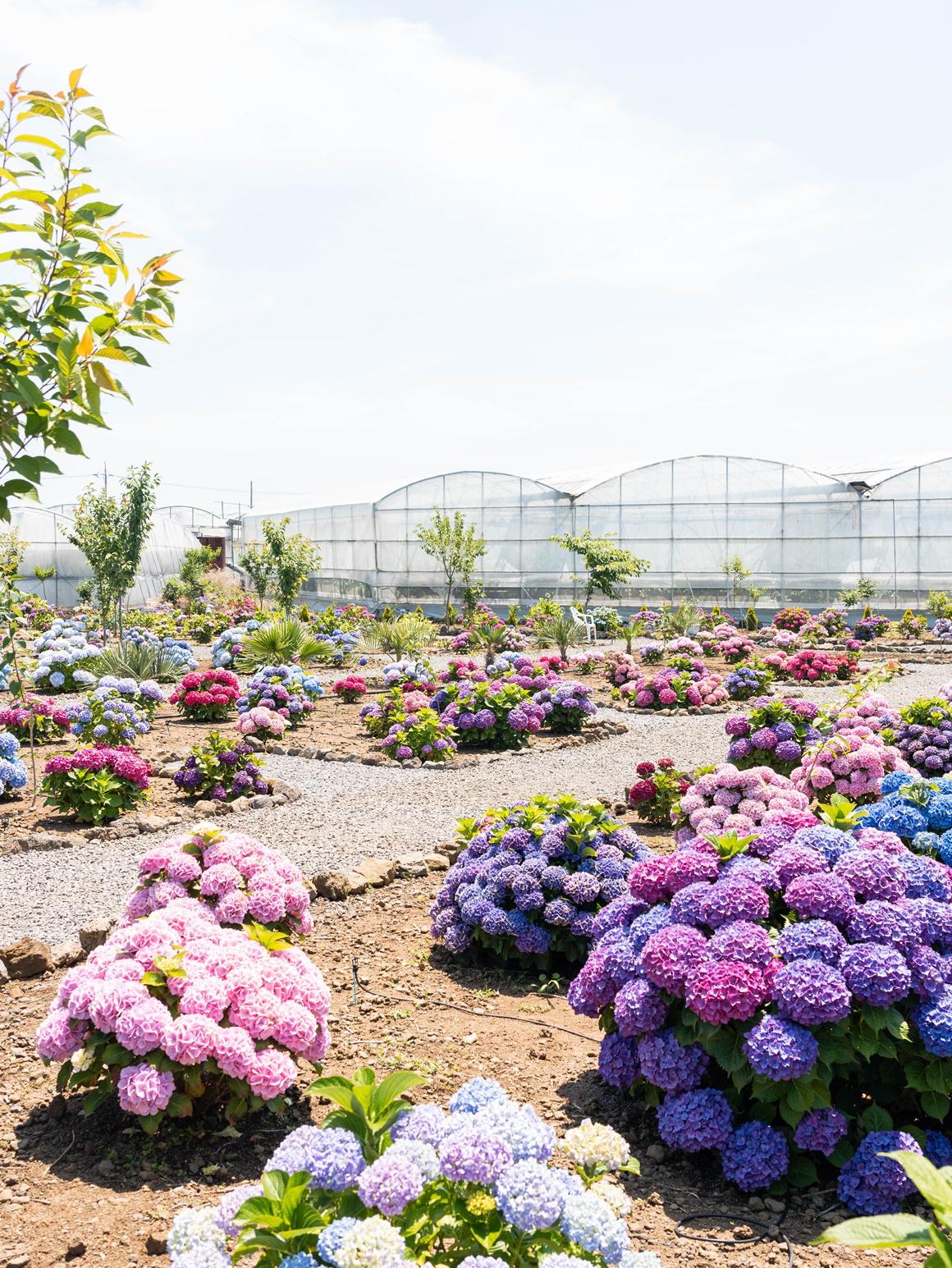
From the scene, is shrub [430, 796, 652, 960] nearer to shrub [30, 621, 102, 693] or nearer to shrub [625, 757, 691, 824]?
shrub [625, 757, 691, 824]

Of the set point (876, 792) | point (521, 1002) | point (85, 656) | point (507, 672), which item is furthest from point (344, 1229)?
point (85, 656)

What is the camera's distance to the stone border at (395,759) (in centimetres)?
979

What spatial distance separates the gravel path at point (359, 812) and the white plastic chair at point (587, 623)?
31.5 ft

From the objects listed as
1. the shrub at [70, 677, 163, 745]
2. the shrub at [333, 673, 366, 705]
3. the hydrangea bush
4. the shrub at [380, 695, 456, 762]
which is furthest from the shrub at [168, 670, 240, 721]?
the hydrangea bush

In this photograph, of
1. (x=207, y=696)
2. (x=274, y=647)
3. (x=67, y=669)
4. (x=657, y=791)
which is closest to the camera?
(x=657, y=791)

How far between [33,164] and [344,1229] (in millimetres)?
1821

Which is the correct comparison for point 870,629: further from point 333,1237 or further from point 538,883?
point 333,1237

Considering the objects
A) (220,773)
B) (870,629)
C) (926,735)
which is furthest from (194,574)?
(926,735)

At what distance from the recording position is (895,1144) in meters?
2.67

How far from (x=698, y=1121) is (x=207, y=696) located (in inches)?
389

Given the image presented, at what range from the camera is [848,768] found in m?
5.89

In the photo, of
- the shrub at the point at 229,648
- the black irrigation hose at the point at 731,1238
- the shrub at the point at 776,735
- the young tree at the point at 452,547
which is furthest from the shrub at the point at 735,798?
the young tree at the point at 452,547

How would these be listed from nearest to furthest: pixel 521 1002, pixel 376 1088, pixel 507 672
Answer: pixel 376 1088 → pixel 521 1002 → pixel 507 672

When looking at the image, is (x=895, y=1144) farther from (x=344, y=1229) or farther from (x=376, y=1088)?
(x=344, y=1229)
